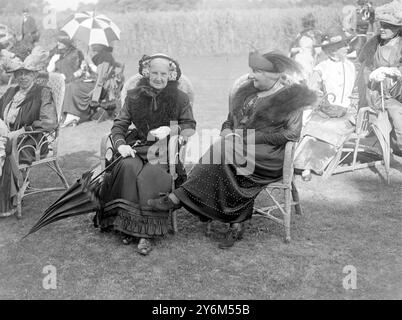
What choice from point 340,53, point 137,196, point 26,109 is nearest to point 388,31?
point 340,53

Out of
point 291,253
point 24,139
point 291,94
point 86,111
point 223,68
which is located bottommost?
point 223,68

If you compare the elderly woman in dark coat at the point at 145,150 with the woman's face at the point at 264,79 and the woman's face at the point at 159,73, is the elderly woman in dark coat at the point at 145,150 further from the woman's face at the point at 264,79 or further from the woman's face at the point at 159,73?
the woman's face at the point at 264,79

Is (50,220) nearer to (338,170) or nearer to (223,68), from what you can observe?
(338,170)

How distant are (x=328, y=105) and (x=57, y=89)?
3166 millimetres

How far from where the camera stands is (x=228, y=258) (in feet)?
13.1

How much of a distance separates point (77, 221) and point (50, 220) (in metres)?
0.48

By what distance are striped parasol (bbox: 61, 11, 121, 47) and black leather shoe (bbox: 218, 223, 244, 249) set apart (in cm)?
569

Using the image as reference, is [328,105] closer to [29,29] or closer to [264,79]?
[264,79]

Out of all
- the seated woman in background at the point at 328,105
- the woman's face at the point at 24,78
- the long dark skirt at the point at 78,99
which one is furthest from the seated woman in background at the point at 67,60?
the seated woman in background at the point at 328,105

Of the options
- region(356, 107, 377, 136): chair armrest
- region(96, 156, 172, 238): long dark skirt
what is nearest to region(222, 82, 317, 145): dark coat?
region(96, 156, 172, 238): long dark skirt

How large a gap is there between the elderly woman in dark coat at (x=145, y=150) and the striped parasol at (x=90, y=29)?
471cm
